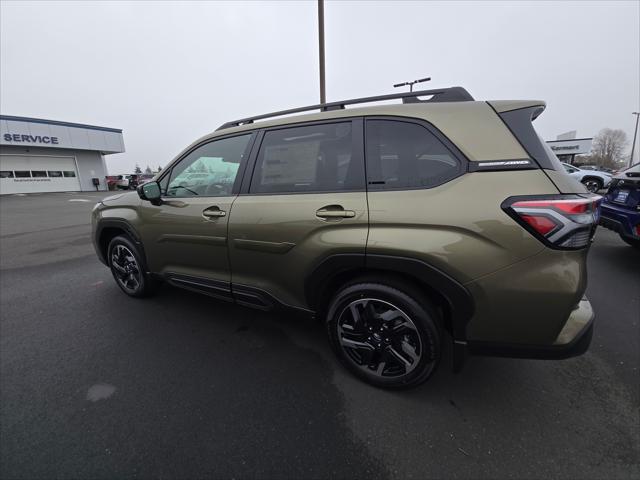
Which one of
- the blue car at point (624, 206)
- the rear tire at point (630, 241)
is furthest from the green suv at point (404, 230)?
the rear tire at point (630, 241)

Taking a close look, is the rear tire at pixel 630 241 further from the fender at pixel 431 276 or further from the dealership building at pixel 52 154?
the dealership building at pixel 52 154

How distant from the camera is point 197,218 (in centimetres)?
248

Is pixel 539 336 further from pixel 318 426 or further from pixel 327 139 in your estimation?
pixel 327 139

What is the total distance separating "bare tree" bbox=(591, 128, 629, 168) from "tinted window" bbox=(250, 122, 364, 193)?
94.6 m

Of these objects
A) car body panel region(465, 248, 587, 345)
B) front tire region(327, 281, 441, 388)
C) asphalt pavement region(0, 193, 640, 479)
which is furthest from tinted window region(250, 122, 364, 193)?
asphalt pavement region(0, 193, 640, 479)

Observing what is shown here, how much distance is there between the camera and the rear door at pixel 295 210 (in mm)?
1868

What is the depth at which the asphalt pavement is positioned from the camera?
1533 mm

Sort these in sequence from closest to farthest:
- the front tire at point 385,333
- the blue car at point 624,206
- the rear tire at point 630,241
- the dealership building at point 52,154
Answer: the front tire at point 385,333 → the blue car at point 624,206 → the rear tire at point 630,241 → the dealership building at point 52,154

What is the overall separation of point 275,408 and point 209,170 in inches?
82.4

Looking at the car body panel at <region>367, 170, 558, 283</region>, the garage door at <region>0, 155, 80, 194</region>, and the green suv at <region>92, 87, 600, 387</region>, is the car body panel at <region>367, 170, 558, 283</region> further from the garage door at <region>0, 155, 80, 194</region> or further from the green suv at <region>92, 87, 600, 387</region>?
the garage door at <region>0, 155, 80, 194</region>

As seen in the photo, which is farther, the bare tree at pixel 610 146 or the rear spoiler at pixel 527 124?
the bare tree at pixel 610 146

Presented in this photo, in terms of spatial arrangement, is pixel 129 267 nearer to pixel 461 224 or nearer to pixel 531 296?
pixel 461 224

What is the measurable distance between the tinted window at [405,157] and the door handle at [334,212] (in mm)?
226

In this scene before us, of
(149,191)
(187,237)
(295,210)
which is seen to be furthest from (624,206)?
(149,191)
